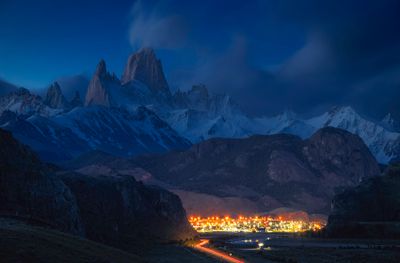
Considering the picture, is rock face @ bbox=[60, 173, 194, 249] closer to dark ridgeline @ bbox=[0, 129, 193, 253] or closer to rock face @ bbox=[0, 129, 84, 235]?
dark ridgeline @ bbox=[0, 129, 193, 253]

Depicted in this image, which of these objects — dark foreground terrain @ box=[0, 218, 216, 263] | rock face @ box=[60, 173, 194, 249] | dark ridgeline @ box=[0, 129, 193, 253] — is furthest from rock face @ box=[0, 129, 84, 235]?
dark foreground terrain @ box=[0, 218, 216, 263]

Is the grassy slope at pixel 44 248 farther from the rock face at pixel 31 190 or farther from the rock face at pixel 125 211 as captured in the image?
the rock face at pixel 125 211

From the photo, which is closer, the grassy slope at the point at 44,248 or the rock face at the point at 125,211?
the grassy slope at the point at 44,248

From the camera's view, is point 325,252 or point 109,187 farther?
point 109,187

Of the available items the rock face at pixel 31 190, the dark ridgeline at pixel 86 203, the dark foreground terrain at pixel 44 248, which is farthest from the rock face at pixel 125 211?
the dark foreground terrain at pixel 44 248

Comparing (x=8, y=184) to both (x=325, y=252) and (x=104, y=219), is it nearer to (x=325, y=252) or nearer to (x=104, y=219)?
(x=104, y=219)

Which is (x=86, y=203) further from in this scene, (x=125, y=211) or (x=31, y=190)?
(x=31, y=190)

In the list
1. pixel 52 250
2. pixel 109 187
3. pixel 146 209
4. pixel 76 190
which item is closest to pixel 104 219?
pixel 76 190

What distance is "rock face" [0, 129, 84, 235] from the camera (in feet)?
294

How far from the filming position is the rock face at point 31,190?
89.8 metres

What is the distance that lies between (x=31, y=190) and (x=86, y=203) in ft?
141

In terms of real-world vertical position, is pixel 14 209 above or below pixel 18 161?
below

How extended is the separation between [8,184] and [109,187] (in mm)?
66829

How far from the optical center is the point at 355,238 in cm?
18025
